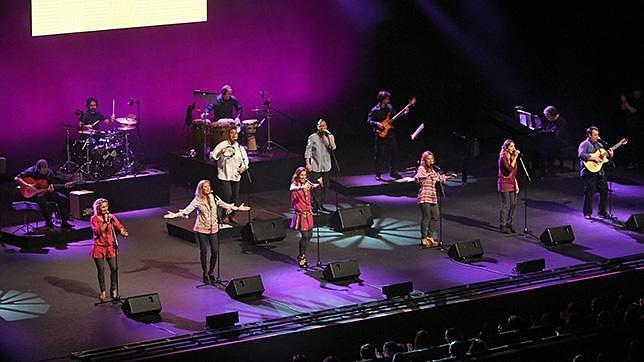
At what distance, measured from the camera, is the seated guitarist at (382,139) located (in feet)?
79.9

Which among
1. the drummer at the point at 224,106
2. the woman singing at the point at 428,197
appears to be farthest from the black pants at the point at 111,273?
the drummer at the point at 224,106

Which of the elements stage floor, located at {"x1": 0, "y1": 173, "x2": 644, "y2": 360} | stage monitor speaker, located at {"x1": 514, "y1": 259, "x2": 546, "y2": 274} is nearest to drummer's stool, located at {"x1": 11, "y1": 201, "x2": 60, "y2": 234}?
stage floor, located at {"x1": 0, "y1": 173, "x2": 644, "y2": 360}

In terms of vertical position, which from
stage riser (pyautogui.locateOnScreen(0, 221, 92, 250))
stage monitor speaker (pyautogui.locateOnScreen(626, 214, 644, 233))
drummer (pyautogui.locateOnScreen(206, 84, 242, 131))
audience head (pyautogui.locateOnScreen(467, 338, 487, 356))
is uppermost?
drummer (pyautogui.locateOnScreen(206, 84, 242, 131))

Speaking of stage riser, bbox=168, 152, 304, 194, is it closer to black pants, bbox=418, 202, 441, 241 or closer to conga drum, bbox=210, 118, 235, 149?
conga drum, bbox=210, 118, 235, 149

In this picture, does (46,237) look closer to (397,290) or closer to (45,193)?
(45,193)

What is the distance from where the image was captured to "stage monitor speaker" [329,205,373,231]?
21.6 metres

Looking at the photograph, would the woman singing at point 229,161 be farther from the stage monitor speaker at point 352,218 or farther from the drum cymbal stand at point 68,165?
the drum cymbal stand at point 68,165

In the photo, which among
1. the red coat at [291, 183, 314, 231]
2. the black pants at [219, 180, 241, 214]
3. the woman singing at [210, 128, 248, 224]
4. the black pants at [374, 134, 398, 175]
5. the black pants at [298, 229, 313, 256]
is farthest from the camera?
the black pants at [374, 134, 398, 175]

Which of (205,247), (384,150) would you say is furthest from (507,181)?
(205,247)

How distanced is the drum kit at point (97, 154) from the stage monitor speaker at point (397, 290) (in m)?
7.29

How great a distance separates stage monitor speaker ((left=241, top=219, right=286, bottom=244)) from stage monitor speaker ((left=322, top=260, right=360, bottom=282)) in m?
2.12

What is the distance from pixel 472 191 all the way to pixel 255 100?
5.18 meters

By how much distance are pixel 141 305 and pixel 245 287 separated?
1.59 m

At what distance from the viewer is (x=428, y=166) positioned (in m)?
20.6
